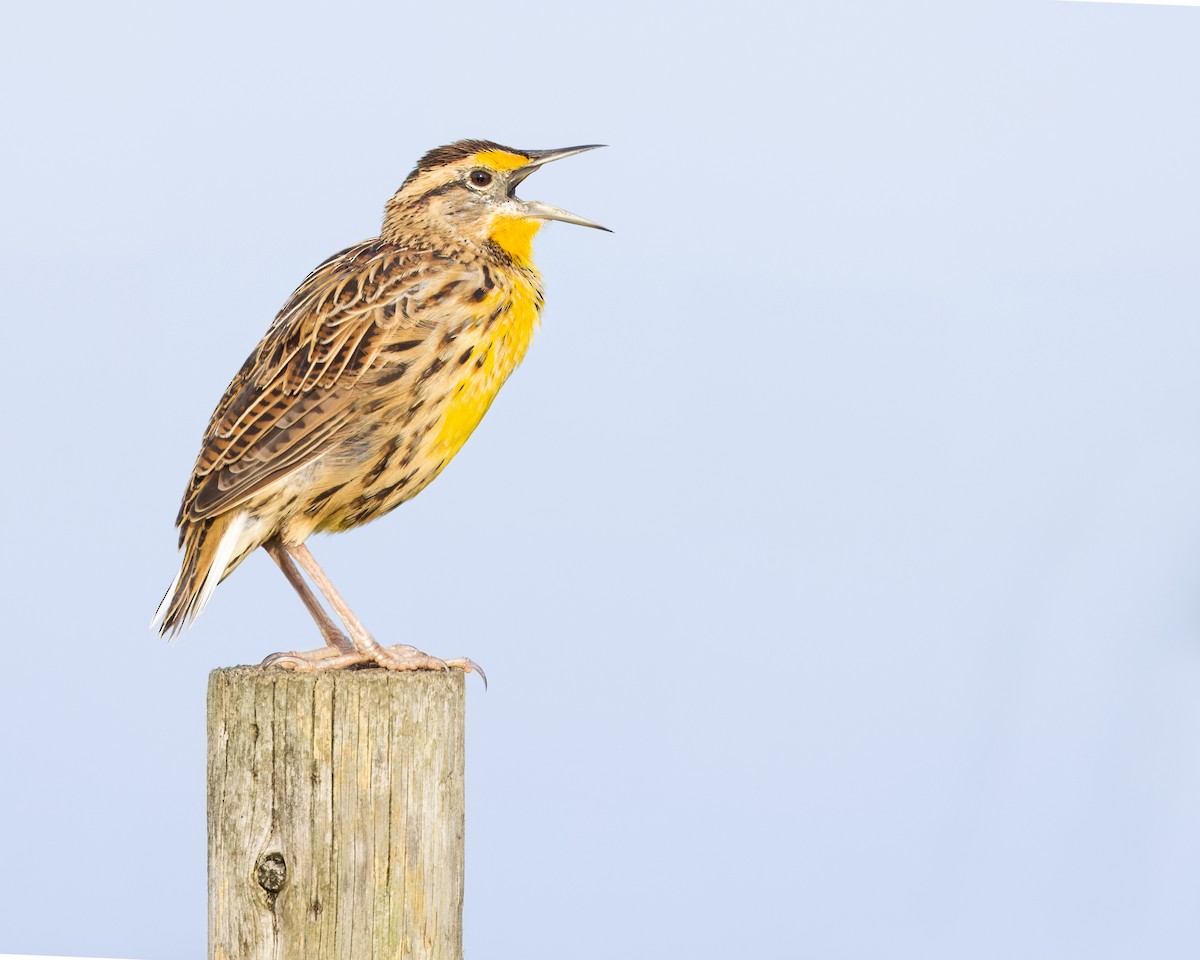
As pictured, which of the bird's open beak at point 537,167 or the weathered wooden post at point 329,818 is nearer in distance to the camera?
the weathered wooden post at point 329,818

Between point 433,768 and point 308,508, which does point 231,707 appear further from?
point 308,508

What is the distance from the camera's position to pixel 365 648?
5.50 meters

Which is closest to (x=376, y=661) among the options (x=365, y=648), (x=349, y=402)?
(x=365, y=648)

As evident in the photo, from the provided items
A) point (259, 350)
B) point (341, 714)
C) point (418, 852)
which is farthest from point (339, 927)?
point (259, 350)

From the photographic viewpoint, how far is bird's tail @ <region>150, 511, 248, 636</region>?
18.4ft

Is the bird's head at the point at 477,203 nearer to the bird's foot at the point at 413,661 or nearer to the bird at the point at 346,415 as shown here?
the bird at the point at 346,415

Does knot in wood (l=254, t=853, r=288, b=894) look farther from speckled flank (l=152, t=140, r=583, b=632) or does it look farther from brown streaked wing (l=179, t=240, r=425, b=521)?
brown streaked wing (l=179, t=240, r=425, b=521)

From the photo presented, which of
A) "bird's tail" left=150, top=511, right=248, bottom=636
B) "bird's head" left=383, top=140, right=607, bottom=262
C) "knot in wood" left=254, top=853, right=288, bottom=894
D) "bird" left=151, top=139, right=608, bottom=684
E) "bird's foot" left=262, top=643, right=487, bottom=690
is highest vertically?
"bird's head" left=383, top=140, right=607, bottom=262

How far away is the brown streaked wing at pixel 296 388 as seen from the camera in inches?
220

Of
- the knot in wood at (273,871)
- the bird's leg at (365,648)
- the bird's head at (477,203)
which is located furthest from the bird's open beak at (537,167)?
the knot in wood at (273,871)

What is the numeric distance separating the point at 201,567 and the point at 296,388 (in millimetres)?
763

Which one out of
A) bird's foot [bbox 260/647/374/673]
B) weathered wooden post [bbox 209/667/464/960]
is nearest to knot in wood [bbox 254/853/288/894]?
weathered wooden post [bbox 209/667/464/960]

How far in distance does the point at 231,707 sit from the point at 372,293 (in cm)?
184

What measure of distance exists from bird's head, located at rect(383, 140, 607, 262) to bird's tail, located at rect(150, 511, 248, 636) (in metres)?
1.46
